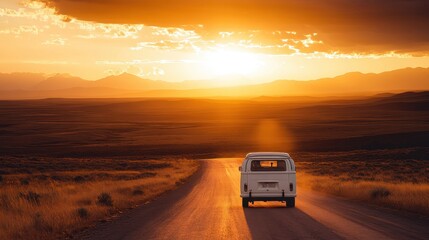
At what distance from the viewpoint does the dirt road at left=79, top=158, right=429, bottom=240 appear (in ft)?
45.6

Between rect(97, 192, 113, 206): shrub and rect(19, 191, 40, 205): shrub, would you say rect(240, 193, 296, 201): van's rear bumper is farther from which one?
rect(19, 191, 40, 205): shrub

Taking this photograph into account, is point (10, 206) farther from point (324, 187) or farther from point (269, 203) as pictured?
point (324, 187)

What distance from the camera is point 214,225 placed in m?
16.0

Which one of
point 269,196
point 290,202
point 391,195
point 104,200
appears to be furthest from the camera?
point 391,195

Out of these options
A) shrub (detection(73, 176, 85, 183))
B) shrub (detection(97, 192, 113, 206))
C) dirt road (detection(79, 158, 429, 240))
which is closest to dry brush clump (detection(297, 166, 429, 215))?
dirt road (detection(79, 158, 429, 240))

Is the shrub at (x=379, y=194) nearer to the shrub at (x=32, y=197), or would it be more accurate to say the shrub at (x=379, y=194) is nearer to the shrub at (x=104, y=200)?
the shrub at (x=104, y=200)

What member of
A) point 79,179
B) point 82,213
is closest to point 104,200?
point 82,213

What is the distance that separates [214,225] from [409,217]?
6.07 metres

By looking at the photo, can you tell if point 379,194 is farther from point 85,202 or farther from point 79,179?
point 79,179

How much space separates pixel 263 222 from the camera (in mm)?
16578

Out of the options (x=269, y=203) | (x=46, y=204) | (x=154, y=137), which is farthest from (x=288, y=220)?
(x=154, y=137)

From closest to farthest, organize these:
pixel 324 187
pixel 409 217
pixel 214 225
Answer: pixel 214 225, pixel 409 217, pixel 324 187

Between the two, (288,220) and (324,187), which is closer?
(288,220)

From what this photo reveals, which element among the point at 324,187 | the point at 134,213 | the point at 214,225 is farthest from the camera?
the point at 324,187
